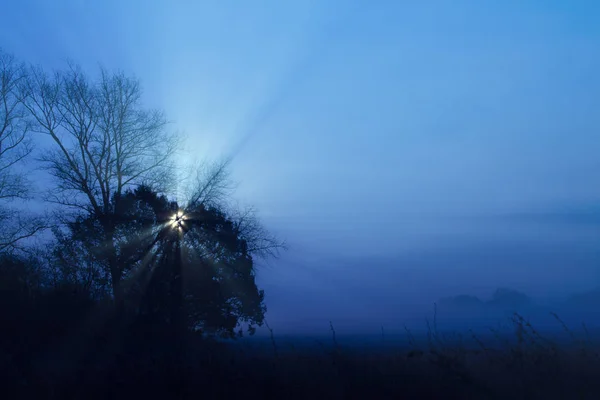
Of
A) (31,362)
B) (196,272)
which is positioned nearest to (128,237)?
(196,272)

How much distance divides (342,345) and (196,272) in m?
12.8

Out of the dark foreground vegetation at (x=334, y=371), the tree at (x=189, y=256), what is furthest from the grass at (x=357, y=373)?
the tree at (x=189, y=256)

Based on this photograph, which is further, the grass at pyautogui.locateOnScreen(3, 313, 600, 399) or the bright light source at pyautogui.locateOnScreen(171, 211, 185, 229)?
the bright light source at pyautogui.locateOnScreen(171, 211, 185, 229)

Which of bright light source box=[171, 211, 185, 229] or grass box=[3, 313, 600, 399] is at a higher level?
bright light source box=[171, 211, 185, 229]

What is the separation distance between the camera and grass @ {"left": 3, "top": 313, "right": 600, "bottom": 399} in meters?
7.08

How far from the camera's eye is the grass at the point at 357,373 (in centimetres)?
708

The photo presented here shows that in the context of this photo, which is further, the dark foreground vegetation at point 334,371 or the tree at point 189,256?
the tree at point 189,256

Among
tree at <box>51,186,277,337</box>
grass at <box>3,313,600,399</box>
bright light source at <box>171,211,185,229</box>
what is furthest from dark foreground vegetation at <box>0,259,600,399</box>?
bright light source at <box>171,211,185,229</box>

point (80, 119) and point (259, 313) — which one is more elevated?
point (80, 119)

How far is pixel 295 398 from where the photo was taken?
7.12 m

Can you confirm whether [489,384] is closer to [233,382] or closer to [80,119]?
[233,382]

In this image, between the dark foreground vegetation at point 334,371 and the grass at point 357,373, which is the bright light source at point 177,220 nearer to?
the dark foreground vegetation at point 334,371

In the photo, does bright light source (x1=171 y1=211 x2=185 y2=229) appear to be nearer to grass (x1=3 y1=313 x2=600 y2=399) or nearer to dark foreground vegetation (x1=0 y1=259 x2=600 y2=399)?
dark foreground vegetation (x1=0 y1=259 x2=600 y2=399)

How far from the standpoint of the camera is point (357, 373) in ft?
24.7
